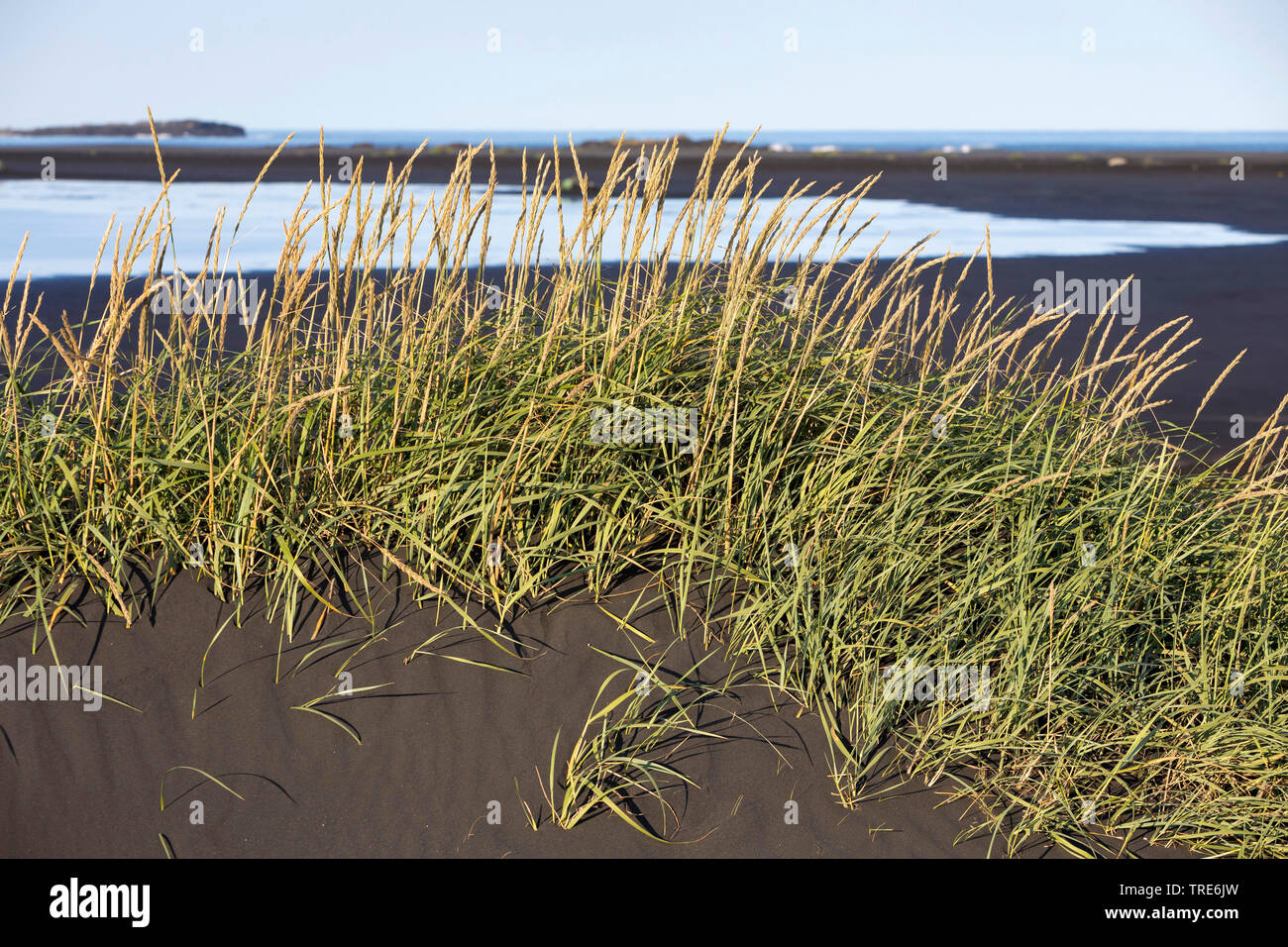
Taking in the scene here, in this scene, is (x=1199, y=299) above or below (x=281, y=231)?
below

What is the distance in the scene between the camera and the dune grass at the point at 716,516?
2850 mm

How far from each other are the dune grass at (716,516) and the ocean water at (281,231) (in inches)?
379

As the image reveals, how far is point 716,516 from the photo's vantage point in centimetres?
324

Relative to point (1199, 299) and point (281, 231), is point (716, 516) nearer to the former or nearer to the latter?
point (281, 231)

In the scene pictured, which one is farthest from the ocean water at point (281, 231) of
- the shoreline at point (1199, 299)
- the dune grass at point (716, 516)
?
the dune grass at point (716, 516)

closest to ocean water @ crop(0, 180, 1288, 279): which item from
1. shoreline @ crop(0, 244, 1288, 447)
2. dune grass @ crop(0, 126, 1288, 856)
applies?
shoreline @ crop(0, 244, 1288, 447)

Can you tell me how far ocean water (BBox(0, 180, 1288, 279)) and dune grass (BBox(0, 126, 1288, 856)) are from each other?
9.64m

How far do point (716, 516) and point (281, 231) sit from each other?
11191 mm

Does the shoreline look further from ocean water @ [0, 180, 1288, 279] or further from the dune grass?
the dune grass

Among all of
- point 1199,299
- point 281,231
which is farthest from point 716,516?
point 1199,299

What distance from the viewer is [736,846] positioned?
104 inches

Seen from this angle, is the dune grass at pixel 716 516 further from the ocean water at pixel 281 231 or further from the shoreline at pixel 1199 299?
the ocean water at pixel 281 231
